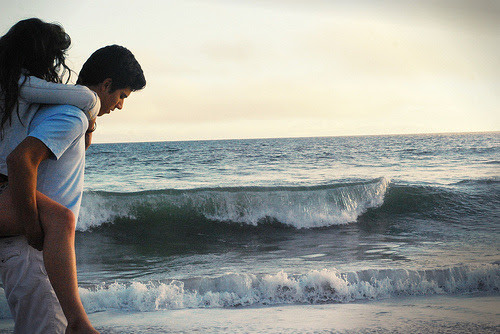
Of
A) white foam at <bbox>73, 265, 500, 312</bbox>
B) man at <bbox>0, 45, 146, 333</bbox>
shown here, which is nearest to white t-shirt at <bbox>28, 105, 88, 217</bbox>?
man at <bbox>0, 45, 146, 333</bbox>

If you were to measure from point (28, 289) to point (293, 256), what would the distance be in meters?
5.49

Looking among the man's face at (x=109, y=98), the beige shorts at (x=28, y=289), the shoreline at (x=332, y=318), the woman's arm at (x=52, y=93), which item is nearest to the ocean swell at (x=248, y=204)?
the shoreline at (x=332, y=318)

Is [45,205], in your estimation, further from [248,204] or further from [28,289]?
[248,204]

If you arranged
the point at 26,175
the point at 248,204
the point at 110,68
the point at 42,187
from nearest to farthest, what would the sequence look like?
1. the point at 26,175
2. the point at 42,187
3. the point at 110,68
4. the point at 248,204

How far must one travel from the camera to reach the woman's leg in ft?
4.08

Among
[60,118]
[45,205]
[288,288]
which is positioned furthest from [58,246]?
[288,288]

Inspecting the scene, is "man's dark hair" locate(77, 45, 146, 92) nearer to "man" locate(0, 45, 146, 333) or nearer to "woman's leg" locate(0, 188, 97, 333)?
"man" locate(0, 45, 146, 333)

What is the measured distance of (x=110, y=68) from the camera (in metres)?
1.55

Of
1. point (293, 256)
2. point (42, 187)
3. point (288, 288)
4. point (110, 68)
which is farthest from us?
point (293, 256)

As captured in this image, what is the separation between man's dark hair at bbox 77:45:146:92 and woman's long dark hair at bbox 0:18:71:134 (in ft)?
0.40

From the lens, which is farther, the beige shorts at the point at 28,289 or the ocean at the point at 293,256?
the ocean at the point at 293,256

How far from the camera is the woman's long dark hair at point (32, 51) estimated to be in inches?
51.8

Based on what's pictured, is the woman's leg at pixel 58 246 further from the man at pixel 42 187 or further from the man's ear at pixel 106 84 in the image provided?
the man's ear at pixel 106 84

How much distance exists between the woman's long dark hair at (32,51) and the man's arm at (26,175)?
0.47 feet
